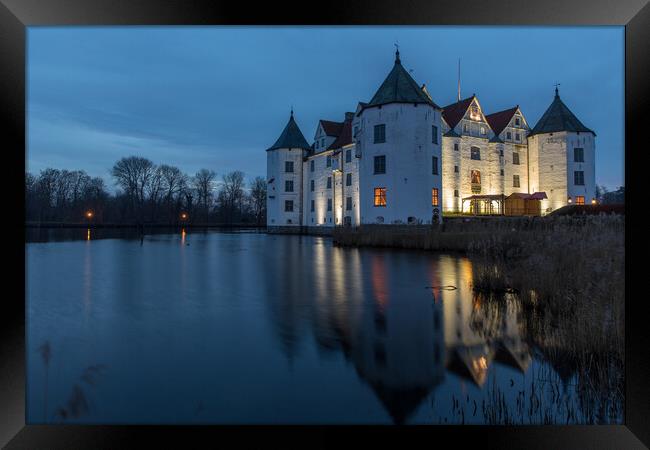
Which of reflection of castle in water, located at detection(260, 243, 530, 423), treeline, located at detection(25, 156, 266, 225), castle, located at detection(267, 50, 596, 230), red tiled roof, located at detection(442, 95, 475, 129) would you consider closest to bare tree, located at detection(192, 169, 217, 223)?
treeline, located at detection(25, 156, 266, 225)

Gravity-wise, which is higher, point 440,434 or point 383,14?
point 383,14

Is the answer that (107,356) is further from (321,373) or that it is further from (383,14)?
(383,14)

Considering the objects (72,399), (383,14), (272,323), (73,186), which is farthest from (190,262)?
(73,186)

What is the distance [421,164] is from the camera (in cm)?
2992

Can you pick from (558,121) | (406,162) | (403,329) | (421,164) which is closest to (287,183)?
(406,162)

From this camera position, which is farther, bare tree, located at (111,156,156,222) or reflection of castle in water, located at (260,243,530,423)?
bare tree, located at (111,156,156,222)

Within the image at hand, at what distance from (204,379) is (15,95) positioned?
3343 millimetres

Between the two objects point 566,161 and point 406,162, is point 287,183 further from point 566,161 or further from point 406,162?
point 566,161

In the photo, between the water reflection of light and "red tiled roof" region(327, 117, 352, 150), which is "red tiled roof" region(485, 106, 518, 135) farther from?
the water reflection of light

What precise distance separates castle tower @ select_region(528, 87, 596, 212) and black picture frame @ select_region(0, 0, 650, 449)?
139 ft

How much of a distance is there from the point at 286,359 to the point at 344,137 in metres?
38.4

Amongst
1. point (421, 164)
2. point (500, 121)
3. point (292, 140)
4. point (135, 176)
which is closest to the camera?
point (421, 164)

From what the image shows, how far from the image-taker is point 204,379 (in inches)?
172

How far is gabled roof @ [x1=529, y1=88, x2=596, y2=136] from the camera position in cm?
3978
